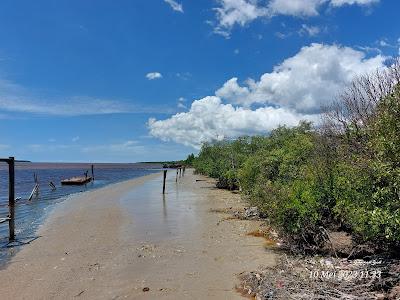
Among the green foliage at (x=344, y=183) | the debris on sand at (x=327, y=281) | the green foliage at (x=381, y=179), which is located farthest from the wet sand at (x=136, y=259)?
the green foliage at (x=381, y=179)

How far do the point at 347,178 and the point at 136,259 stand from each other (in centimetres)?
695

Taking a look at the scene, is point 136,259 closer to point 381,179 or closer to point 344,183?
point 344,183

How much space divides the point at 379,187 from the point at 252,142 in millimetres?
33756

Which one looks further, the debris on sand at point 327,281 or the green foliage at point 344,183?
the green foliage at point 344,183

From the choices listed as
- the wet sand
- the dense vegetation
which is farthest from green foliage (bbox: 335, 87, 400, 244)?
the wet sand

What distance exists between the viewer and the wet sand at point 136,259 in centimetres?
1011

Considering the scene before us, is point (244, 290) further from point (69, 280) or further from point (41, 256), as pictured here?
point (41, 256)

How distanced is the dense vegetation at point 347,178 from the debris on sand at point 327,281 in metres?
0.84

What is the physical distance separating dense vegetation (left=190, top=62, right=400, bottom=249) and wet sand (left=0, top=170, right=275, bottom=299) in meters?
1.79

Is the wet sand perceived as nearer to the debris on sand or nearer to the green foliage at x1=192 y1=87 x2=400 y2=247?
the debris on sand

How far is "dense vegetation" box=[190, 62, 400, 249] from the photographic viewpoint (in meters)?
8.61

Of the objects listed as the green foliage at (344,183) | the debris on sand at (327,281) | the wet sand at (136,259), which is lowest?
the wet sand at (136,259)

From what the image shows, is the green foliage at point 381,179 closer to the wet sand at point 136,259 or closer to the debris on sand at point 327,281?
the debris on sand at point 327,281

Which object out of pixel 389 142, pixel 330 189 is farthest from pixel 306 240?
pixel 389 142
